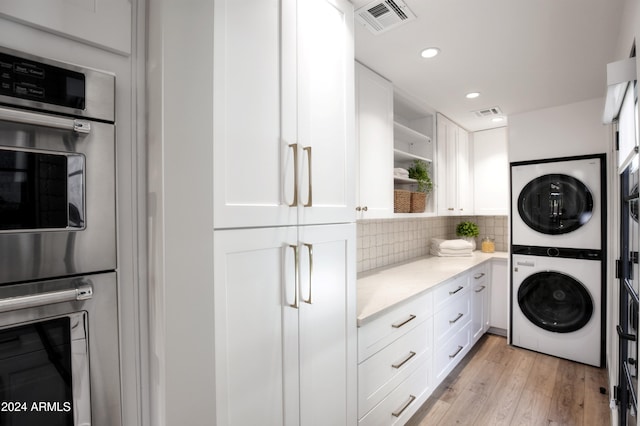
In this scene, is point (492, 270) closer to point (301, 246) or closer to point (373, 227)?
point (373, 227)

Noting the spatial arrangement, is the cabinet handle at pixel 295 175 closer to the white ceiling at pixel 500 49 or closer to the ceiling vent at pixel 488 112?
the white ceiling at pixel 500 49

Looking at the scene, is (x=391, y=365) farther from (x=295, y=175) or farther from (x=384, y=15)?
(x=384, y=15)

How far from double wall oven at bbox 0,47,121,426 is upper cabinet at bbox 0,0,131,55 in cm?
8

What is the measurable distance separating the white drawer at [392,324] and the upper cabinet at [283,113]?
2.05 ft

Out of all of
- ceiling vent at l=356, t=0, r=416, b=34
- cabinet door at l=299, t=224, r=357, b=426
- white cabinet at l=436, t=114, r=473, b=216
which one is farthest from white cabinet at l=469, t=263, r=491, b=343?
ceiling vent at l=356, t=0, r=416, b=34

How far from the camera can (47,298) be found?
27.2 inches

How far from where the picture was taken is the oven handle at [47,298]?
2.11 feet

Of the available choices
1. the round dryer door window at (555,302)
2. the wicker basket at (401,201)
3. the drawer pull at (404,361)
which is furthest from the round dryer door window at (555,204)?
the drawer pull at (404,361)

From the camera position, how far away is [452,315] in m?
2.50

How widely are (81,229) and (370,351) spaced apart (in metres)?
1.37

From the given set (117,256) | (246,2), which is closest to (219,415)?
(117,256)

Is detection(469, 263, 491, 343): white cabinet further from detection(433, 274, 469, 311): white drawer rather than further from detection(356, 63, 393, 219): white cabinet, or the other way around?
detection(356, 63, 393, 219): white cabinet

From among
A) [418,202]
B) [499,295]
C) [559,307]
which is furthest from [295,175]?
[499,295]

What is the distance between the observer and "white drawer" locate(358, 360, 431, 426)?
5.34 ft
